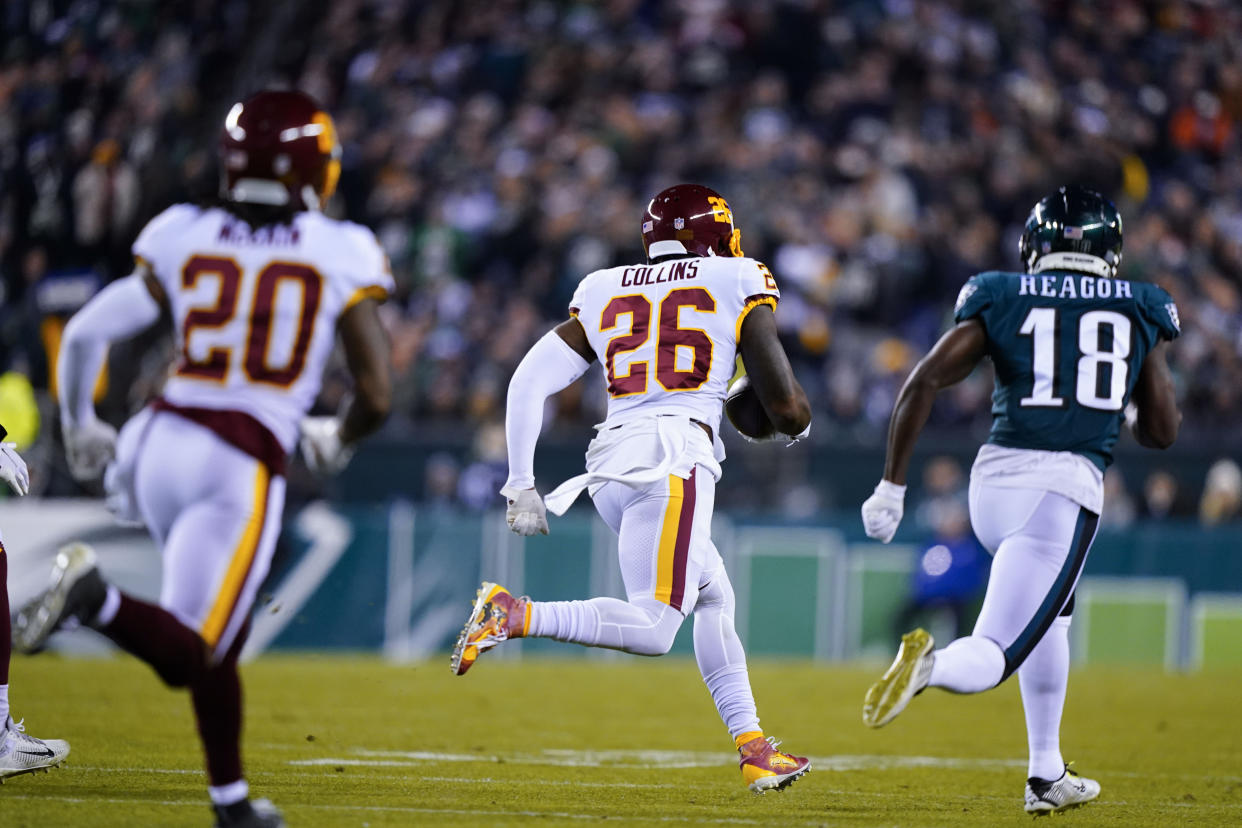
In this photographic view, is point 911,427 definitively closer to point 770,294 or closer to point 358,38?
point 770,294

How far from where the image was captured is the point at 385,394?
4344mm

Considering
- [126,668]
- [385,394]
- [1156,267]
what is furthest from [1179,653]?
[385,394]

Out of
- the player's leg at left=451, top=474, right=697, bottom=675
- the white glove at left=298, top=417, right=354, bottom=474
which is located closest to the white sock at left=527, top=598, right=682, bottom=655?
the player's leg at left=451, top=474, right=697, bottom=675

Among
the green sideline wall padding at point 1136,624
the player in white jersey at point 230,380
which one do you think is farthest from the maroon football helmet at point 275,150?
the green sideline wall padding at point 1136,624

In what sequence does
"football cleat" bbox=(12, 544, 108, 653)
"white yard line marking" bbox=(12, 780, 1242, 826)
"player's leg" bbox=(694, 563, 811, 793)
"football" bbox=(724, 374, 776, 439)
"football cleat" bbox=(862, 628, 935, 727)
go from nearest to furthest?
1. "football cleat" bbox=(12, 544, 108, 653)
2. "football cleat" bbox=(862, 628, 935, 727)
3. "white yard line marking" bbox=(12, 780, 1242, 826)
4. "player's leg" bbox=(694, 563, 811, 793)
5. "football" bbox=(724, 374, 776, 439)

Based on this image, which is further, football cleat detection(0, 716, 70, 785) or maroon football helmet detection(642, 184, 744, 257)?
maroon football helmet detection(642, 184, 744, 257)

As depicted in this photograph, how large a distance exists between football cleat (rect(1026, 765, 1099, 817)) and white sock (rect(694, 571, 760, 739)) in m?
0.91

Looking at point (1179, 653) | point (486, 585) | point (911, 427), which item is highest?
point (911, 427)

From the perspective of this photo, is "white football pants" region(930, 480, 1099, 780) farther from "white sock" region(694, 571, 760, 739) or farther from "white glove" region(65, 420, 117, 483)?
"white glove" region(65, 420, 117, 483)

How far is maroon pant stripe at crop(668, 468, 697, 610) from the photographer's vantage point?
5.38 metres

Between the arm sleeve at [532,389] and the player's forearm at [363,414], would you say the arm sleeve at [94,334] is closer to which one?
the player's forearm at [363,414]

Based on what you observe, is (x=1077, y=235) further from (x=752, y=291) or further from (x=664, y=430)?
(x=664, y=430)

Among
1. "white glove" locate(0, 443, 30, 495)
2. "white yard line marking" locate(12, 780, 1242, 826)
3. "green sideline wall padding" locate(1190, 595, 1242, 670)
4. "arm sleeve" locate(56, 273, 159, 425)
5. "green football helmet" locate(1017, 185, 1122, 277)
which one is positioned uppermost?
"green football helmet" locate(1017, 185, 1122, 277)

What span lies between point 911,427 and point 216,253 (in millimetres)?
2282
